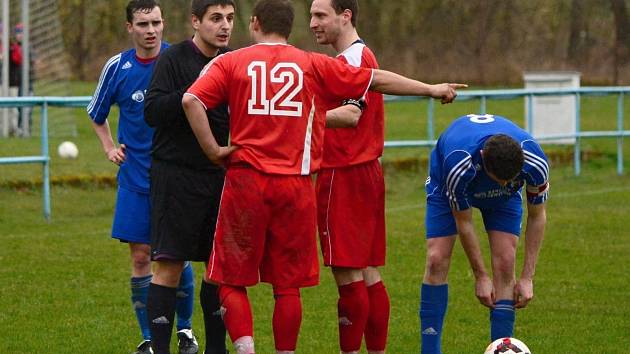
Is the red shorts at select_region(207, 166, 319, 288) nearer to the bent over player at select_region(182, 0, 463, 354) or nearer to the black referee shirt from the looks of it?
the bent over player at select_region(182, 0, 463, 354)

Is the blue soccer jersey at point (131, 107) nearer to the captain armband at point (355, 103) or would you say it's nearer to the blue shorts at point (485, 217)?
the captain armband at point (355, 103)

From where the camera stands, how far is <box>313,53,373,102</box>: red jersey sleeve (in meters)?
6.23

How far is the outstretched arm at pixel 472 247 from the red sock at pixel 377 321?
57cm

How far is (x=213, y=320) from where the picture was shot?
7.09 metres

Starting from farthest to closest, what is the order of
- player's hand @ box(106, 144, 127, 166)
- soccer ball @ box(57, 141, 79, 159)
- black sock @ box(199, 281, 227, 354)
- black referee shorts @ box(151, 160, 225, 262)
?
soccer ball @ box(57, 141, 79, 159), player's hand @ box(106, 144, 127, 166), black sock @ box(199, 281, 227, 354), black referee shorts @ box(151, 160, 225, 262)

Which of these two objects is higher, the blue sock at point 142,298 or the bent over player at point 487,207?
the bent over player at point 487,207

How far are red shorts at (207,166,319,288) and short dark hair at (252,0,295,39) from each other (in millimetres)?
710

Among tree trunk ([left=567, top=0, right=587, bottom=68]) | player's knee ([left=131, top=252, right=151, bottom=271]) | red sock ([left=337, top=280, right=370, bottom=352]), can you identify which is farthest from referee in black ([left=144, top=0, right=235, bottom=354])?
tree trunk ([left=567, top=0, right=587, bottom=68])

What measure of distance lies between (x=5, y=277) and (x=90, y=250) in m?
1.50

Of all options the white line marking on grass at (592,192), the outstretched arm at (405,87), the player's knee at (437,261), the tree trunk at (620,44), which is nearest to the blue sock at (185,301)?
the player's knee at (437,261)

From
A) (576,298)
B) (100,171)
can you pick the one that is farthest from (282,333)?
(100,171)

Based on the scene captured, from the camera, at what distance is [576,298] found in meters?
9.31

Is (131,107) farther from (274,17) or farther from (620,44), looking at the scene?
(620,44)

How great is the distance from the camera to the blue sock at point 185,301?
24.9 ft
